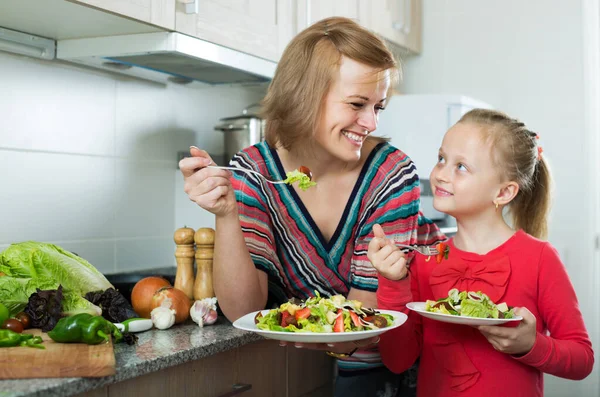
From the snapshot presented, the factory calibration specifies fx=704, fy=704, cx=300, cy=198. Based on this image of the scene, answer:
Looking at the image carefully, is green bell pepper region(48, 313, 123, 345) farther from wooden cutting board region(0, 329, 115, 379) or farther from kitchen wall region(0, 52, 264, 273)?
kitchen wall region(0, 52, 264, 273)

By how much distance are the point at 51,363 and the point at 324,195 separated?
784 millimetres

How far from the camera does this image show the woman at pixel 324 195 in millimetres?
A: 1476

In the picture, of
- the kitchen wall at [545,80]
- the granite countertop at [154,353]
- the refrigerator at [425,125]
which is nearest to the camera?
the granite countertop at [154,353]

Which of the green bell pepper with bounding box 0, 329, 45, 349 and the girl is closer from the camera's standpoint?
the green bell pepper with bounding box 0, 329, 45, 349

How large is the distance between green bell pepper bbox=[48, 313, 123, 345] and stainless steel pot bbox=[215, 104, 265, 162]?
3.80ft

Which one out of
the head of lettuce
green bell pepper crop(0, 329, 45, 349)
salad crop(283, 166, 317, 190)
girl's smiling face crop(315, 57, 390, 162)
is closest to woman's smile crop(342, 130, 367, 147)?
girl's smiling face crop(315, 57, 390, 162)

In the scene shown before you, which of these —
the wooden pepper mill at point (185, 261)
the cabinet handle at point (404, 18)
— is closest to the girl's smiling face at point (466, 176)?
the wooden pepper mill at point (185, 261)

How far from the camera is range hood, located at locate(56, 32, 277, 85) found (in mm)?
1650

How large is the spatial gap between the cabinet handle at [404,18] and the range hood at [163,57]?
3.33 feet

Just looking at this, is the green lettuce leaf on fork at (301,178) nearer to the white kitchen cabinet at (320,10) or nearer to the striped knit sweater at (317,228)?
the striped knit sweater at (317,228)

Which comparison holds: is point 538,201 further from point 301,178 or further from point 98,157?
point 98,157

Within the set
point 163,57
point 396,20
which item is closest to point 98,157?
point 163,57

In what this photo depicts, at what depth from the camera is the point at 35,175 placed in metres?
1.76

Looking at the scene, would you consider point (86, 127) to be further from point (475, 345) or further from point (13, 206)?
point (475, 345)
